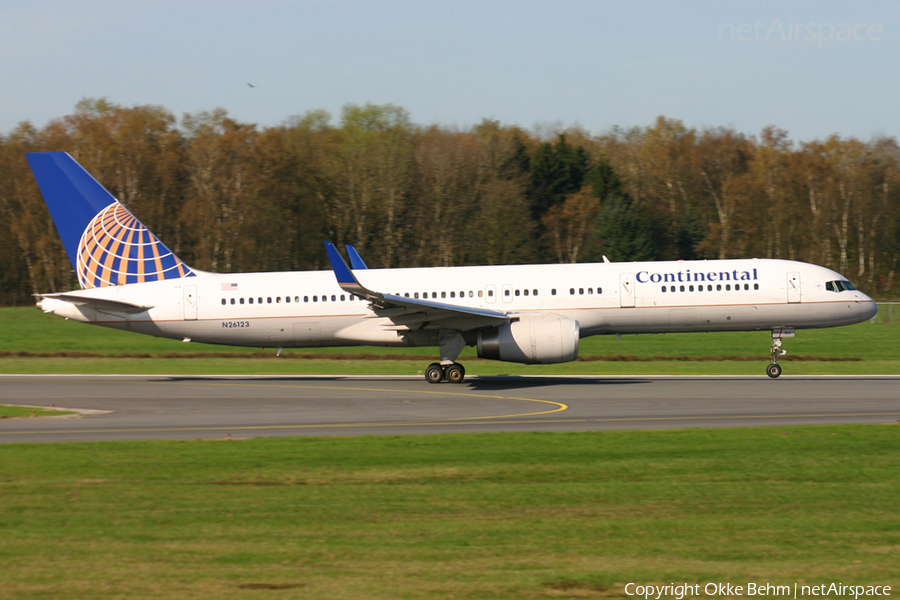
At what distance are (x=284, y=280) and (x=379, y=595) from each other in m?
22.3

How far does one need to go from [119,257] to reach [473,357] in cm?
1533

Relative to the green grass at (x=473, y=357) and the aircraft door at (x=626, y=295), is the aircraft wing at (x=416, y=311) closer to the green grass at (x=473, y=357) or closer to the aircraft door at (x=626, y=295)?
the aircraft door at (x=626, y=295)

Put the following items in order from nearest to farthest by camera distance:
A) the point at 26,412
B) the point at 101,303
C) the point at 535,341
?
1. the point at 26,412
2. the point at 535,341
3. the point at 101,303

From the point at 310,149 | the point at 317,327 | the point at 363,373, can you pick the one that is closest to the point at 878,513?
the point at 317,327

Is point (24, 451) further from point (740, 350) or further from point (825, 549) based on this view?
point (740, 350)

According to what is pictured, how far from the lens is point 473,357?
123ft

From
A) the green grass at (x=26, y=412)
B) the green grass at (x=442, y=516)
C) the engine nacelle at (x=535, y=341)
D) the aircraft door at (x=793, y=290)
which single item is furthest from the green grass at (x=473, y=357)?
the green grass at (x=442, y=516)

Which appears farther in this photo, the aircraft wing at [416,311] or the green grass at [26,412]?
the aircraft wing at [416,311]

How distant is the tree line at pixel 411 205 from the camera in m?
70.4

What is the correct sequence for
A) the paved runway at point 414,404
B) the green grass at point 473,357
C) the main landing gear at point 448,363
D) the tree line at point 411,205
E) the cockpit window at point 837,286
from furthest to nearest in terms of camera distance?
the tree line at point 411,205 → the green grass at point 473,357 → the cockpit window at point 837,286 → the main landing gear at point 448,363 → the paved runway at point 414,404

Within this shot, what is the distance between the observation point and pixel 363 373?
32.0 meters

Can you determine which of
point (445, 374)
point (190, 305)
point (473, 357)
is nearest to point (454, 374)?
point (445, 374)

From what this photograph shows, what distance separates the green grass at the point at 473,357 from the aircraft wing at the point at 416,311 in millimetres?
5523

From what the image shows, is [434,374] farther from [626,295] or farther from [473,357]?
[473,357]
